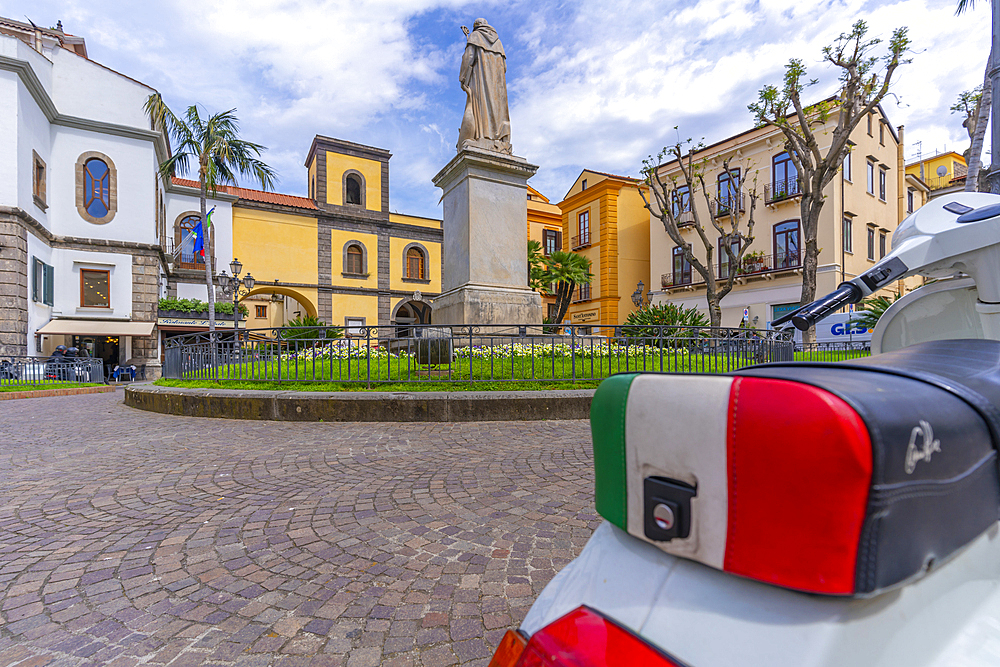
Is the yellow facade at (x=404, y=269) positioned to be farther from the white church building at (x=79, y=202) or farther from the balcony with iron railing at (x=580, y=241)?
the white church building at (x=79, y=202)

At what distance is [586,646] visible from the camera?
788 millimetres

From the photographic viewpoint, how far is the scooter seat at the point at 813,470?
64cm

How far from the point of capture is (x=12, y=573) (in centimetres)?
246

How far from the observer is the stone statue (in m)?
10.4

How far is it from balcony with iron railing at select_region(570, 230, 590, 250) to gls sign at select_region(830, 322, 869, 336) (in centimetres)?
1960

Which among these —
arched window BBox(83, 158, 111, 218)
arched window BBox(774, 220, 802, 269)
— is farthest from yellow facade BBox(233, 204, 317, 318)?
arched window BBox(774, 220, 802, 269)

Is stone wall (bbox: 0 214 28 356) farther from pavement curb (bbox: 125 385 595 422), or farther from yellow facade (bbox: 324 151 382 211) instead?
pavement curb (bbox: 125 385 595 422)

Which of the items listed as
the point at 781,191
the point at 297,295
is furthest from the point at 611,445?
the point at 297,295

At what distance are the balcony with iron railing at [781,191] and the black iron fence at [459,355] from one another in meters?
21.1

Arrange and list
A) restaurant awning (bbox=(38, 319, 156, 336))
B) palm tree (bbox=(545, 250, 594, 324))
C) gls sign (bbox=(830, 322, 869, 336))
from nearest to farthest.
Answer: gls sign (bbox=(830, 322, 869, 336)) < restaurant awning (bbox=(38, 319, 156, 336)) < palm tree (bbox=(545, 250, 594, 324))

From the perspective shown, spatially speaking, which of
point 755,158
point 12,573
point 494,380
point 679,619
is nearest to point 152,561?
point 12,573

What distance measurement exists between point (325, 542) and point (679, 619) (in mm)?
2477

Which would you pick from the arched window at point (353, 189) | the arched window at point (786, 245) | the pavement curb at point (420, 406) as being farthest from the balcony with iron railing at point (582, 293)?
the pavement curb at point (420, 406)

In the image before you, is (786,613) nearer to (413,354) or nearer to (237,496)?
(237,496)
